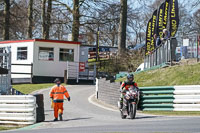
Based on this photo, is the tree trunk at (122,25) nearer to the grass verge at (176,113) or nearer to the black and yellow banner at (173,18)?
the black and yellow banner at (173,18)

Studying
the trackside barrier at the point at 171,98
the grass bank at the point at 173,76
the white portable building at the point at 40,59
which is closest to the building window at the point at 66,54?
the white portable building at the point at 40,59

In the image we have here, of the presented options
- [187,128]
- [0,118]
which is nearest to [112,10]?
[0,118]

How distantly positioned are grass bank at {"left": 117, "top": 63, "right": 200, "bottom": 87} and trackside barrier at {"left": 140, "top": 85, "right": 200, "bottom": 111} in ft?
6.83

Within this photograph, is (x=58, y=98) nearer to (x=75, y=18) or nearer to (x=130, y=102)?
(x=130, y=102)

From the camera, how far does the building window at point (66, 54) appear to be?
3691cm

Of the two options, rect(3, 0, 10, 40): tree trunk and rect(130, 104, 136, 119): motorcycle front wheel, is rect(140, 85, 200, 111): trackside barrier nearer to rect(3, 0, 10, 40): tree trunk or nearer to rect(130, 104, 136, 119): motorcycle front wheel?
rect(130, 104, 136, 119): motorcycle front wheel

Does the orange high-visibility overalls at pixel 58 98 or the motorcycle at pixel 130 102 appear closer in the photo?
the motorcycle at pixel 130 102

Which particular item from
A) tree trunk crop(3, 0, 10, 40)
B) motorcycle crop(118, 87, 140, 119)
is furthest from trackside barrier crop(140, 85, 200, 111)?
tree trunk crop(3, 0, 10, 40)

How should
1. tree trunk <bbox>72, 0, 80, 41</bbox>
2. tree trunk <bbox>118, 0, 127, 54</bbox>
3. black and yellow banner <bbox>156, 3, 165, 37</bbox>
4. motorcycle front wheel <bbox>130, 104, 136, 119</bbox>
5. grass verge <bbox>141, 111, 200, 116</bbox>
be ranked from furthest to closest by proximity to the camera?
tree trunk <bbox>72, 0, 80, 41</bbox>, tree trunk <bbox>118, 0, 127, 54</bbox>, black and yellow banner <bbox>156, 3, 165, 37</bbox>, grass verge <bbox>141, 111, 200, 116</bbox>, motorcycle front wheel <bbox>130, 104, 136, 119</bbox>

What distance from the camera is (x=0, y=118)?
54.7 feet

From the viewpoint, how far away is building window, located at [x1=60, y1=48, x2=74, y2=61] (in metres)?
36.9

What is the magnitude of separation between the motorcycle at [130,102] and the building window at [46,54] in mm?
21649

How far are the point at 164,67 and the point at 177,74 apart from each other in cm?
213

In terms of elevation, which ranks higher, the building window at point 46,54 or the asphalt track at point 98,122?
the building window at point 46,54
